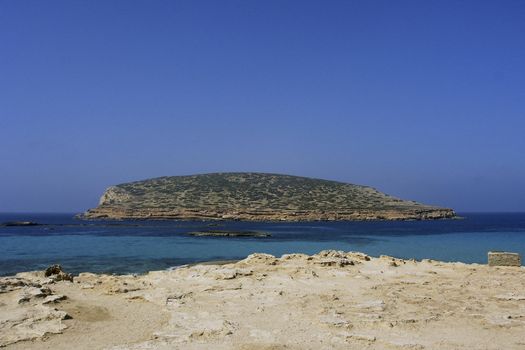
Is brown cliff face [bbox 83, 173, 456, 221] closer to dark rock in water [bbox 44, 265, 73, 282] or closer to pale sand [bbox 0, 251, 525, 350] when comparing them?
dark rock in water [bbox 44, 265, 73, 282]

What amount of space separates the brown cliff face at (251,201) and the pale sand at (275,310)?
82401 millimetres

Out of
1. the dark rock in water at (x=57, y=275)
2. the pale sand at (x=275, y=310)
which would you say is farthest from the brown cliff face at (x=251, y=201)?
the pale sand at (x=275, y=310)

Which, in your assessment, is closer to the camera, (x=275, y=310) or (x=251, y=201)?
(x=275, y=310)

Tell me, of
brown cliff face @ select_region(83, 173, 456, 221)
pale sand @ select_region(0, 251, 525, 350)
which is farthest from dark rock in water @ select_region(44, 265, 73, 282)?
brown cliff face @ select_region(83, 173, 456, 221)

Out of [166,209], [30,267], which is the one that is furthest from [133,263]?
[166,209]

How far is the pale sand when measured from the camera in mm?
9477

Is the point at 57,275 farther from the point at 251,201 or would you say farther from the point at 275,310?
the point at 251,201

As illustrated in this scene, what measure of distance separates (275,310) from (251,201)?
317ft

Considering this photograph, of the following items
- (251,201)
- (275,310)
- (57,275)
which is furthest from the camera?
(251,201)

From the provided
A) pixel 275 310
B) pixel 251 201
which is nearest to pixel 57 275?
pixel 275 310

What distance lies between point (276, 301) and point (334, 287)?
2.50 metres

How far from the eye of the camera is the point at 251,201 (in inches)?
4267

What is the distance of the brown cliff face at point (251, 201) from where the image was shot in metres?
100

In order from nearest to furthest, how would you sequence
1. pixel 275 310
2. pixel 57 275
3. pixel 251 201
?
pixel 275 310 → pixel 57 275 → pixel 251 201
